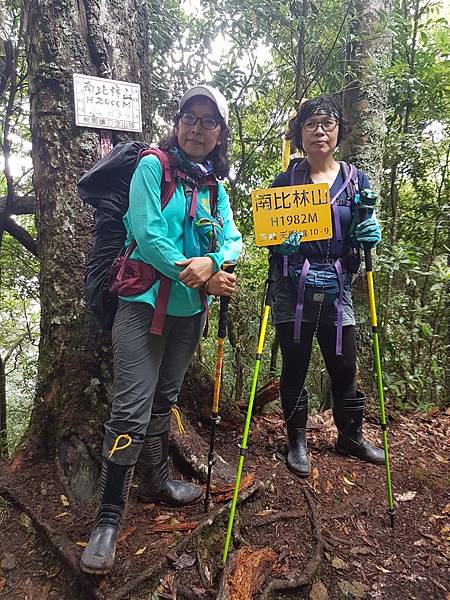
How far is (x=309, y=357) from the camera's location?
3.58m

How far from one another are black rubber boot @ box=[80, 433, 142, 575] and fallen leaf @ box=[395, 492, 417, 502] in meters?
2.21

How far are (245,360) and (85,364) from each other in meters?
4.00

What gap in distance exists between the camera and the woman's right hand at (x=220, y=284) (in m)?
2.57

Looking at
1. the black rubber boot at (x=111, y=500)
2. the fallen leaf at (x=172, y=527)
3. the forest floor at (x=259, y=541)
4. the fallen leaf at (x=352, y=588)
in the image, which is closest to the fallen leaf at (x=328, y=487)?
the forest floor at (x=259, y=541)

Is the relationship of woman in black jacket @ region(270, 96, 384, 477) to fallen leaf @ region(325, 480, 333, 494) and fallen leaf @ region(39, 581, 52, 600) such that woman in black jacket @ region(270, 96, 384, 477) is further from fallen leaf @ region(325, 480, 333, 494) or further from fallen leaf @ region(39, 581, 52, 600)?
fallen leaf @ region(39, 581, 52, 600)

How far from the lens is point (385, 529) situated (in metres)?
3.13

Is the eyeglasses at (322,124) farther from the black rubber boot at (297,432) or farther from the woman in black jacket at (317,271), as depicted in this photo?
the black rubber boot at (297,432)

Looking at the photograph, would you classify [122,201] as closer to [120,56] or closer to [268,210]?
[268,210]

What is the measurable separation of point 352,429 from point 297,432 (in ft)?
1.68

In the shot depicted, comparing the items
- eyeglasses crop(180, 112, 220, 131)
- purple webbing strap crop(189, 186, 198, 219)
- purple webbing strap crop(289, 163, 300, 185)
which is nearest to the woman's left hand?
purple webbing strap crop(189, 186, 198, 219)

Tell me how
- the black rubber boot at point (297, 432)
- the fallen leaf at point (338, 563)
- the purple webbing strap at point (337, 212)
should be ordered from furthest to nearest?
1. the black rubber boot at point (297, 432)
2. the purple webbing strap at point (337, 212)
3. the fallen leaf at point (338, 563)

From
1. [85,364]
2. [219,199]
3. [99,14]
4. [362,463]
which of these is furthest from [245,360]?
[99,14]

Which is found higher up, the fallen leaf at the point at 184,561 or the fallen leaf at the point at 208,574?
the fallen leaf at the point at 184,561

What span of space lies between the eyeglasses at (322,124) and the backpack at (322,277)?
1.14 ft
